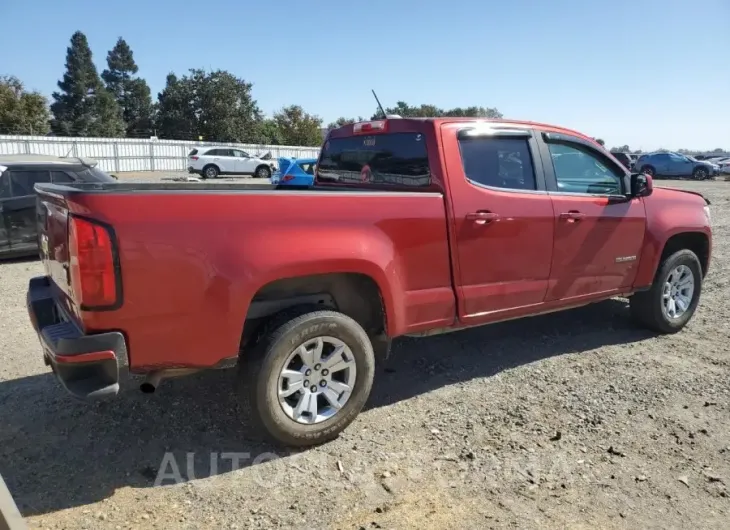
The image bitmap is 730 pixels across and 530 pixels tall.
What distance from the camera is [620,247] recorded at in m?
4.86

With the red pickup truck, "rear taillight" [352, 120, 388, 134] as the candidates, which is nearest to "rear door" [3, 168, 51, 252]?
the red pickup truck

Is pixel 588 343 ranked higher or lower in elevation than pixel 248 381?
lower

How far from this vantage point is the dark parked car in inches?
330

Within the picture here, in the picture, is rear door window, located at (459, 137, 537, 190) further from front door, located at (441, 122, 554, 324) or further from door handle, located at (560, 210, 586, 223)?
door handle, located at (560, 210, 586, 223)

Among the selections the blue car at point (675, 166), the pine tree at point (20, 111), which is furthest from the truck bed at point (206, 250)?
the pine tree at point (20, 111)

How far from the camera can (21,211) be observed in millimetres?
8469

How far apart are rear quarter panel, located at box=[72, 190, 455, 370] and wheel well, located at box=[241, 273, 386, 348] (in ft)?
0.53

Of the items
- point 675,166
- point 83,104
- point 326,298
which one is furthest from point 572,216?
point 83,104

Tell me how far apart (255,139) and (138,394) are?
5507 cm

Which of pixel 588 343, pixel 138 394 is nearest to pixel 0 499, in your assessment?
pixel 138 394

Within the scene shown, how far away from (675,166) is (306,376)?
123 feet

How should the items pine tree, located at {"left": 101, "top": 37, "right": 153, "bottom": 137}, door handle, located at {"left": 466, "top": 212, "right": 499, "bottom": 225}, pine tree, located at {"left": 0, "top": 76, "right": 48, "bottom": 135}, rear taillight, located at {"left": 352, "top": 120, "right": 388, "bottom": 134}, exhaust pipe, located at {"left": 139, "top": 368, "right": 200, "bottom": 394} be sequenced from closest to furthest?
exhaust pipe, located at {"left": 139, "top": 368, "right": 200, "bottom": 394}
door handle, located at {"left": 466, "top": 212, "right": 499, "bottom": 225}
rear taillight, located at {"left": 352, "top": 120, "right": 388, "bottom": 134}
pine tree, located at {"left": 0, "top": 76, "right": 48, "bottom": 135}
pine tree, located at {"left": 101, "top": 37, "right": 153, "bottom": 137}

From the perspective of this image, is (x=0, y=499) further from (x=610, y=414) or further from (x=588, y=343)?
(x=588, y=343)

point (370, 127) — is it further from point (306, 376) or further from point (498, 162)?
point (306, 376)
